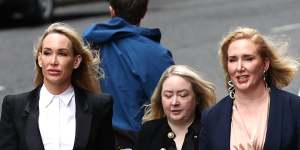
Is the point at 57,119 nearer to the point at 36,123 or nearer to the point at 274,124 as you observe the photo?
the point at 36,123

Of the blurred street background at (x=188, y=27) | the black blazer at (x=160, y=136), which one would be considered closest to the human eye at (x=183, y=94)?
the black blazer at (x=160, y=136)

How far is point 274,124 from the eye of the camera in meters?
5.19

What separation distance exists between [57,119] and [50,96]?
0.15 m

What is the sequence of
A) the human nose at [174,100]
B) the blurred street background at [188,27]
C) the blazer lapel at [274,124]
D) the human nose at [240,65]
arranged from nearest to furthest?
the blazer lapel at [274,124] < the human nose at [240,65] < the human nose at [174,100] < the blurred street background at [188,27]

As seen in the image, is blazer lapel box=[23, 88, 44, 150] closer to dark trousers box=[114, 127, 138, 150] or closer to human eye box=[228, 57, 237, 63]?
dark trousers box=[114, 127, 138, 150]

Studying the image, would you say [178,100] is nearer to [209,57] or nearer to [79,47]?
[79,47]

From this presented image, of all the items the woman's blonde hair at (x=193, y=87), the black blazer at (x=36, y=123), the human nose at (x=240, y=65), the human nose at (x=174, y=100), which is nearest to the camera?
the human nose at (x=240, y=65)

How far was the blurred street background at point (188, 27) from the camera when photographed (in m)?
14.3

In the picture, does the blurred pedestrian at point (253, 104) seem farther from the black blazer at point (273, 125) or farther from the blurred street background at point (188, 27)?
the blurred street background at point (188, 27)

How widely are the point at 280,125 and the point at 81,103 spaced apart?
1086mm

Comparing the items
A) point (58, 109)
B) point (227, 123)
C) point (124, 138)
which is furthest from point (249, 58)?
point (124, 138)

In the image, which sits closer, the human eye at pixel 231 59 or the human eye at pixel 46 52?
the human eye at pixel 231 59

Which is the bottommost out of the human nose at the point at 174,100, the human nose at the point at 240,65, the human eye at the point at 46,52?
the human nose at the point at 174,100

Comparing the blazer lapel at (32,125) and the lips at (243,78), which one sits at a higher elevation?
the lips at (243,78)
